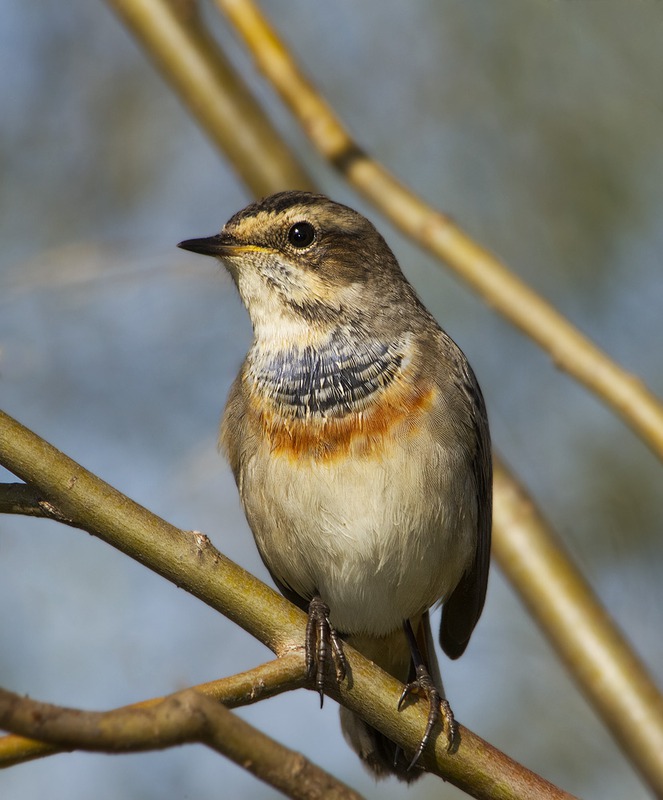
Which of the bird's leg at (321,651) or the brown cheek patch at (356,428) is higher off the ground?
the brown cheek patch at (356,428)

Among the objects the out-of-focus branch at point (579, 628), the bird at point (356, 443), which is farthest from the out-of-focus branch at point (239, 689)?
the out-of-focus branch at point (579, 628)

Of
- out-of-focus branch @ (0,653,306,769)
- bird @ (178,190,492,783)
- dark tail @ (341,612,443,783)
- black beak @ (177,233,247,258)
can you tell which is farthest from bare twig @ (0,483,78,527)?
dark tail @ (341,612,443,783)

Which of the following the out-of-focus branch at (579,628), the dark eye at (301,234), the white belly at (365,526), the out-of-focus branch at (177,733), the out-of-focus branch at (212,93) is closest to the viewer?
the out-of-focus branch at (177,733)

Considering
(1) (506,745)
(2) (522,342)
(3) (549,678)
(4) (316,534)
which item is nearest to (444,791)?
(1) (506,745)

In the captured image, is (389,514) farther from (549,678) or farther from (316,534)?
(549,678)

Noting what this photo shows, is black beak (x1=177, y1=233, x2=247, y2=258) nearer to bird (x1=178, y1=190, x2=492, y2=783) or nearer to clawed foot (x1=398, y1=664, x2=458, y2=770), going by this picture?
bird (x1=178, y1=190, x2=492, y2=783)

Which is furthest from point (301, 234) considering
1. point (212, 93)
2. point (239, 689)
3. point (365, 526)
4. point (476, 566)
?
point (239, 689)

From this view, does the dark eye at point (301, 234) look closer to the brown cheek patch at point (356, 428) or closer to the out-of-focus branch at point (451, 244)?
the out-of-focus branch at point (451, 244)
